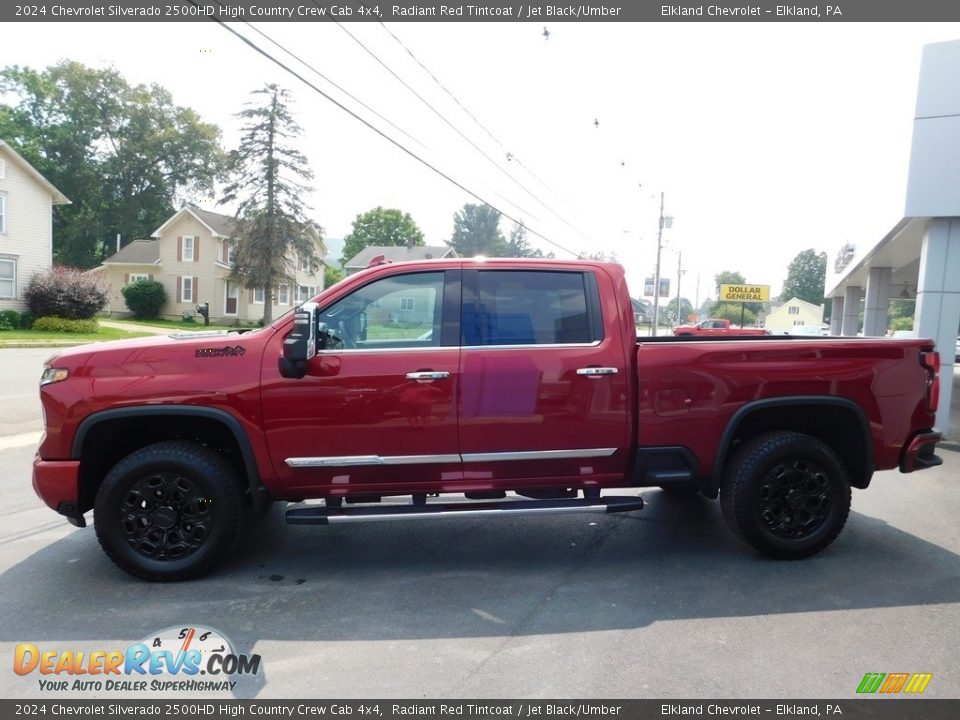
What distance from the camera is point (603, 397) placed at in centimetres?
456

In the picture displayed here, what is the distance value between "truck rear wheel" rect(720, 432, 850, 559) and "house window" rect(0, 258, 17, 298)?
118ft

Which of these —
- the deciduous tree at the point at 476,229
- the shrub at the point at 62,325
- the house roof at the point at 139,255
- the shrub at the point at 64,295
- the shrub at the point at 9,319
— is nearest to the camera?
the shrub at the point at 9,319

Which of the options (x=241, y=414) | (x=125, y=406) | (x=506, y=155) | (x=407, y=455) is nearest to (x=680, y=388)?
(x=407, y=455)

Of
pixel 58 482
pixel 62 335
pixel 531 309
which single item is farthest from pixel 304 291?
pixel 531 309

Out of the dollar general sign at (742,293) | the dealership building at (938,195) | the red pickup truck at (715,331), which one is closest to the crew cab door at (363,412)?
the red pickup truck at (715,331)

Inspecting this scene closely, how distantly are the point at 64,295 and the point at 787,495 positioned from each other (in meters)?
33.3

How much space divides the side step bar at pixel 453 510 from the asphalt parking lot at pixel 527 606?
17.8 inches

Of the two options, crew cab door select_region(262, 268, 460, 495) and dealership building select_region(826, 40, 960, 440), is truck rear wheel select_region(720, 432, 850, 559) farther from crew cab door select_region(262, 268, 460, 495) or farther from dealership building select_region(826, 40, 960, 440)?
dealership building select_region(826, 40, 960, 440)

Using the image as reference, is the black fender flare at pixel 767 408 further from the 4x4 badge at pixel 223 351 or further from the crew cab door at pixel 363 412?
the 4x4 badge at pixel 223 351

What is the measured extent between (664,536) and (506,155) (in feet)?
48.6

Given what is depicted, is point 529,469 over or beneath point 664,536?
over

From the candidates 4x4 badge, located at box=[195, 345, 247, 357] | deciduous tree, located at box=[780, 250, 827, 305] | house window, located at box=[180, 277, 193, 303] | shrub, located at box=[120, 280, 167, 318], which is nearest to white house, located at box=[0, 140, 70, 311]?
shrub, located at box=[120, 280, 167, 318]

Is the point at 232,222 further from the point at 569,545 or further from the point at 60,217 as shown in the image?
the point at 569,545

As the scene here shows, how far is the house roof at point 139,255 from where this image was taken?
4859 cm
